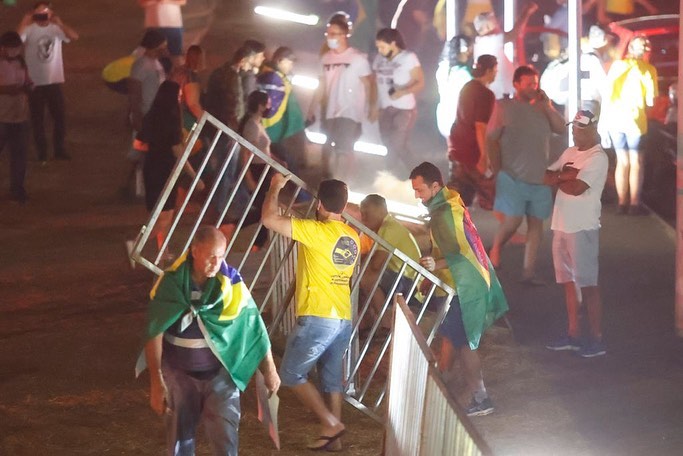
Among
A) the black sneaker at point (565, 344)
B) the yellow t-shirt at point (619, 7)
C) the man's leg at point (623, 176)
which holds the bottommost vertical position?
the black sneaker at point (565, 344)

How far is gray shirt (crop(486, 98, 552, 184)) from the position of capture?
36.6 ft

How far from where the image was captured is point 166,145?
36.3ft

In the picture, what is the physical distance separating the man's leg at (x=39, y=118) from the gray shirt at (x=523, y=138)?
690cm

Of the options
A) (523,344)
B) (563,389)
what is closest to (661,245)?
(523,344)

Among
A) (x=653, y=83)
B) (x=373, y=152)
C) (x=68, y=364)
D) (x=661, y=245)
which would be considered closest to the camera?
(x=68, y=364)

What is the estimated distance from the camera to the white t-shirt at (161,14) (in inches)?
635

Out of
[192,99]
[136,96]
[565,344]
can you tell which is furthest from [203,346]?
A: [136,96]

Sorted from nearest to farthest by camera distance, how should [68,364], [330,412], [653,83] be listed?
1. [330,412]
2. [68,364]
3. [653,83]

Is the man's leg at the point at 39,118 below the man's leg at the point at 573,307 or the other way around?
the other way around

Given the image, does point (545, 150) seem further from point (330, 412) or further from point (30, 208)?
point (30, 208)

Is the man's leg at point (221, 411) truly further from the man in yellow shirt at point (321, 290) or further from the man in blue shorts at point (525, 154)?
the man in blue shorts at point (525, 154)

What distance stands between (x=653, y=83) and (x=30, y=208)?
7.01 m

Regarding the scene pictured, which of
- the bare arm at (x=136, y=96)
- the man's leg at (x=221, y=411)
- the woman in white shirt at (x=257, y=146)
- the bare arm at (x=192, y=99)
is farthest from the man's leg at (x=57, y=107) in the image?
the man's leg at (x=221, y=411)

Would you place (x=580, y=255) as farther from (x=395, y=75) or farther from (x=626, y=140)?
(x=395, y=75)
